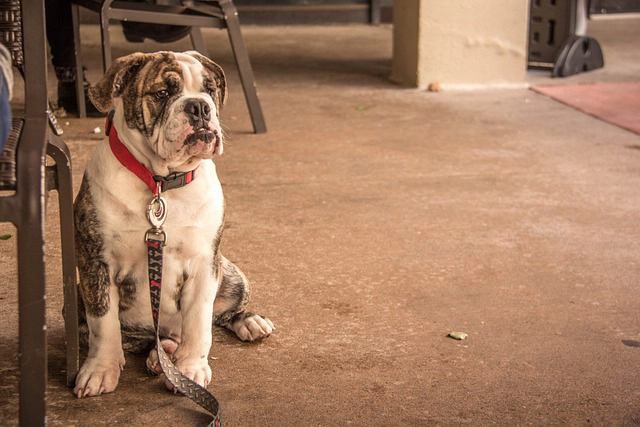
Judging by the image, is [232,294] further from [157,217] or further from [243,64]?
[243,64]

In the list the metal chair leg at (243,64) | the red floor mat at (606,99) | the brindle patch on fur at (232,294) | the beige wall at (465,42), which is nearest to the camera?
the brindle patch on fur at (232,294)

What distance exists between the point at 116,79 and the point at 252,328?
3.02 feet

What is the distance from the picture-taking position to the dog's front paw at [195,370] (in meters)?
2.72

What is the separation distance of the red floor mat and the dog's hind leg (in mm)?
3683

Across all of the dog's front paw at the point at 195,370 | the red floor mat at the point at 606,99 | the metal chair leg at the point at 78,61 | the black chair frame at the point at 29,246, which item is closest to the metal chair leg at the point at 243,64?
the metal chair leg at the point at 78,61

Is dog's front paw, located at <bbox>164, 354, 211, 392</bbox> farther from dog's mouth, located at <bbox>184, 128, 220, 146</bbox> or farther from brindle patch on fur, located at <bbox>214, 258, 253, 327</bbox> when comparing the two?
dog's mouth, located at <bbox>184, 128, 220, 146</bbox>

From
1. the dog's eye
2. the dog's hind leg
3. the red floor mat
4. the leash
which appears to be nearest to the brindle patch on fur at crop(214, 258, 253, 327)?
the dog's hind leg

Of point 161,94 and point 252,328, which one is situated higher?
point 161,94

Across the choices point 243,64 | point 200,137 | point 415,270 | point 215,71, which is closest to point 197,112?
point 200,137

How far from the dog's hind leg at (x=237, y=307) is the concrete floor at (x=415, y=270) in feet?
0.15

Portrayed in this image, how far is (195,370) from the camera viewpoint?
2.73 meters

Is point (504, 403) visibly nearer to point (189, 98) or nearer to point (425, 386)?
point (425, 386)

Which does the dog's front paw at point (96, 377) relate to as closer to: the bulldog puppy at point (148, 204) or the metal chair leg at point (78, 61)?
the bulldog puppy at point (148, 204)

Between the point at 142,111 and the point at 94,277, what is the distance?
478 millimetres
